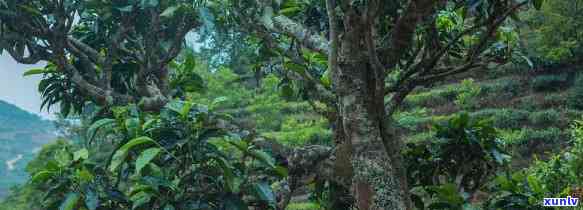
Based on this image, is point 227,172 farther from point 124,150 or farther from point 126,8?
point 126,8

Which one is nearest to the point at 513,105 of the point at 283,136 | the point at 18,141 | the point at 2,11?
the point at 283,136

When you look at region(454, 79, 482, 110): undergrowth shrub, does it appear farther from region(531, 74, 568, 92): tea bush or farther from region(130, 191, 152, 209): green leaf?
region(130, 191, 152, 209): green leaf

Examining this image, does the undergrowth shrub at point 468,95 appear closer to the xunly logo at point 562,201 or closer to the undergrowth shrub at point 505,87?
the undergrowth shrub at point 505,87

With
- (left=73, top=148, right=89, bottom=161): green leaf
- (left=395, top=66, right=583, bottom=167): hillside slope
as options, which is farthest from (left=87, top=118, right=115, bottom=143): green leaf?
(left=395, top=66, right=583, bottom=167): hillside slope

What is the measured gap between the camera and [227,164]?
2189 mm

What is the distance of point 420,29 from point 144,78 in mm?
1343

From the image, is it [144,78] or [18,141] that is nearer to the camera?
[144,78]

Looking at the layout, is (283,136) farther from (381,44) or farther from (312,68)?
(381,44)

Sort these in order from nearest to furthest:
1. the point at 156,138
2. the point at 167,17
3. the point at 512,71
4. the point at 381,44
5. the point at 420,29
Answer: the point at 156,138, the point at 381,44, the point at 420,29, the point at 167,17, the point at 512,71

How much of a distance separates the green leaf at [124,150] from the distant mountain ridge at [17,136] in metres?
22.1

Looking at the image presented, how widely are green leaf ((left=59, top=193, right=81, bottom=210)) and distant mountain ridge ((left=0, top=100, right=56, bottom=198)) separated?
72.4 ft

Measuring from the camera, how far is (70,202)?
2.18 metres

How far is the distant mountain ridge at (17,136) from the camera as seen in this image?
75.5 ft

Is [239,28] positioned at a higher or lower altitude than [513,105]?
higher
